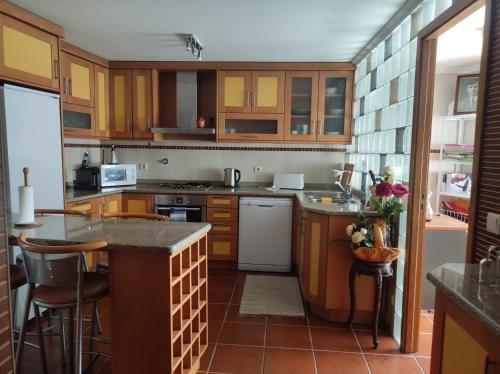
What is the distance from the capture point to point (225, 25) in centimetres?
Result: 274

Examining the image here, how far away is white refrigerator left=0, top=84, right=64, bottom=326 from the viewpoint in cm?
232

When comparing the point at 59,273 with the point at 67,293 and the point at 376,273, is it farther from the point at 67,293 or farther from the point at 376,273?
the point at 376,273

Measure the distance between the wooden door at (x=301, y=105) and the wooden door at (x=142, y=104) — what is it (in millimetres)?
1588

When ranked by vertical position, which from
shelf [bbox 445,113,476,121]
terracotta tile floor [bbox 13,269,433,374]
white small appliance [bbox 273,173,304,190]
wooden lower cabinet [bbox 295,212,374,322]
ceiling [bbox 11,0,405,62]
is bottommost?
terracotta tile floor [bbox 13,269,433,374]

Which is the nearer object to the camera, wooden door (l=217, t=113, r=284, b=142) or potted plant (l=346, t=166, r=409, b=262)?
potted plant (l=346, t=166, r=409, b=262)

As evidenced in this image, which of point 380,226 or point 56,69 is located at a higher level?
point 56,69

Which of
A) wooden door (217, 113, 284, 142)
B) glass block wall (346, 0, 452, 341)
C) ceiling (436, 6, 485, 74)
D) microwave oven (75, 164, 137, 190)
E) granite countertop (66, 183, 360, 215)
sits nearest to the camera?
glass block wall (346, 0, 452, 341)

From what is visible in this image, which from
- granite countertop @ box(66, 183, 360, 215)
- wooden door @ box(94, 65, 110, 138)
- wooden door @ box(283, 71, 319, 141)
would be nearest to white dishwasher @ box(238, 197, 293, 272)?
granite countertop @ box(66, 183, 360, 215)

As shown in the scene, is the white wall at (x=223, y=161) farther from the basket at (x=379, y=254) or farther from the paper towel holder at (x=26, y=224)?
the paper towel holder at (x=26, y=224)

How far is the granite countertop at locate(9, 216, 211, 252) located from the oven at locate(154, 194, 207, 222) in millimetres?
1644

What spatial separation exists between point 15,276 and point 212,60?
9.38 ft

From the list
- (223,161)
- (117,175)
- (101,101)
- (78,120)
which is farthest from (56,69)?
(223,161)

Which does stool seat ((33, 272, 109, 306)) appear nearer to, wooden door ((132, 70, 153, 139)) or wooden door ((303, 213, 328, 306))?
wooden door ((303, 213, 328, 306))

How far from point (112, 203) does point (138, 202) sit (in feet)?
0.91
